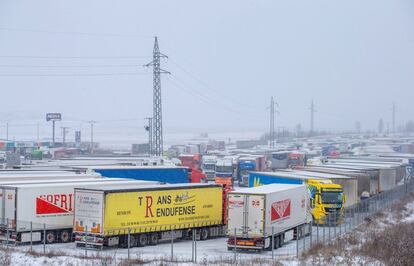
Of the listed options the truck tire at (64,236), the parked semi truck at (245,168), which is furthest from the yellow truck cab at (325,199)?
the parked semi truck at (245,168)

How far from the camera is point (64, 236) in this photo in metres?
31.4

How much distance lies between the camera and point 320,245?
28.8 metres

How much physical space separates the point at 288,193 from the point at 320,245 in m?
4.20

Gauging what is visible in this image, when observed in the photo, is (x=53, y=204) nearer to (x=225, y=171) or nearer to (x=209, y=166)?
(x=225, y=171)

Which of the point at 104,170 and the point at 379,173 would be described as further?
the point at 379,173

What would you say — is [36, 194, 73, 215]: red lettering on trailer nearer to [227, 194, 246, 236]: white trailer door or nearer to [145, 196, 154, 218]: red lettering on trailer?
[145, 196, 154, 218]: red lettering on trailer

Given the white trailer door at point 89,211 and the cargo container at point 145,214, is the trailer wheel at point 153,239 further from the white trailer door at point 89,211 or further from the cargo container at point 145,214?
the white trailer door at point 89,211

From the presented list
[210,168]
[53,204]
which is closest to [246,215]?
[53,204]

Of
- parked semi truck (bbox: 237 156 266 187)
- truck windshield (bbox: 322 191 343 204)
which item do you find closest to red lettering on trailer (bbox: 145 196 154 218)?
truck windshield (bbox: 322 191 343 204)

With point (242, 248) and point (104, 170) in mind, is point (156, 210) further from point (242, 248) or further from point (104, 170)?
point (104, 170)

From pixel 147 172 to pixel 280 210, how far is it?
21.3 meters

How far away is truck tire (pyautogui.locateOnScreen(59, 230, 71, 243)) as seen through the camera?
3125 cm

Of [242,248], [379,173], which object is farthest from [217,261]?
[379,173]

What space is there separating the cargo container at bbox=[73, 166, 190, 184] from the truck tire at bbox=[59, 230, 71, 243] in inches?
660
